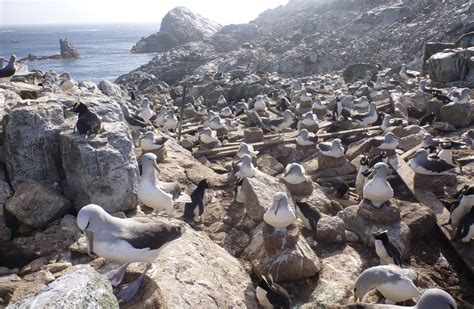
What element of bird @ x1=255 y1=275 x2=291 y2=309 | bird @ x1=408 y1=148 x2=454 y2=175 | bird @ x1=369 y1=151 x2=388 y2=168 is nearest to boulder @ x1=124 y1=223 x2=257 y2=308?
bird @ x1=255 y1=275 x2=291 y2=309

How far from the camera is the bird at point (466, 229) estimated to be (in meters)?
7.34

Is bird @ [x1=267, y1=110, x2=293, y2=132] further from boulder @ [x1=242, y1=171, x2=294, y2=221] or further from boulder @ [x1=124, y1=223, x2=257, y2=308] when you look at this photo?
boulder @ [x1=124, y1=223, x2=257, y2=308]

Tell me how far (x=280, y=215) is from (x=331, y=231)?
1.39 metres

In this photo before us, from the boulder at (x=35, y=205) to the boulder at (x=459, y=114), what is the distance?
11.8 m

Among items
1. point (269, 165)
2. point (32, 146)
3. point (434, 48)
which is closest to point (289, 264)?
point (32, 146)

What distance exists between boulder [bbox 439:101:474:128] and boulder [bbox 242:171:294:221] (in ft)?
24.8

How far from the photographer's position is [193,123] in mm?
19031

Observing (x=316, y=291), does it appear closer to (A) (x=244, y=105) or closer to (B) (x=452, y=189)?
(B) (x=452, y=189)

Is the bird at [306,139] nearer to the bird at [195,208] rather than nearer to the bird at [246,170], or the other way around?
the bird at [246,170]

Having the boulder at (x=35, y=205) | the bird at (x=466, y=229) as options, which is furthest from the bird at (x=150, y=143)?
the bird at (x=466, y=229)

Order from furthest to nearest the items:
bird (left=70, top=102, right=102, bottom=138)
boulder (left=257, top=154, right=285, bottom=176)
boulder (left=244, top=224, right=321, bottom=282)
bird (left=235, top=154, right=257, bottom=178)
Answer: boulder (left=257, top=154, right=285, bottom=176), bird (left=235, top=154, right=257, bottom=178), bird (left=70, top=102, right=102, bottom=138), boulder (left=244, top=224, right=321, bottom=282)

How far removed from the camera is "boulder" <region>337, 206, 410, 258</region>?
291 inches

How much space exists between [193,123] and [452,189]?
11.8 m

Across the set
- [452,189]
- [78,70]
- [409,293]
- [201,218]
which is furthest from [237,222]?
[78,70]
